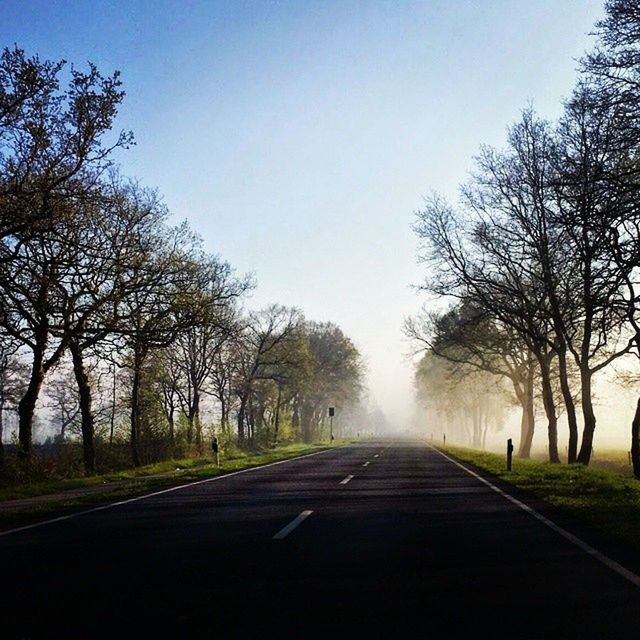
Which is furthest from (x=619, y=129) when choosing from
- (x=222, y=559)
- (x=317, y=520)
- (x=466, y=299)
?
(x=466, y=299)

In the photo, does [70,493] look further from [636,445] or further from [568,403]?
[568,403]

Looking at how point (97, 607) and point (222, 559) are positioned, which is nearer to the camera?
point (97, 607)

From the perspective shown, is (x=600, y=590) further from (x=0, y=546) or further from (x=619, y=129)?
(x=619, y=129)

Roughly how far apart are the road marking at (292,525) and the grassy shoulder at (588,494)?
14.3 feet

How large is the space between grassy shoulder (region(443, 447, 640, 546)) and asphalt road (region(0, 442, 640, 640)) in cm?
97

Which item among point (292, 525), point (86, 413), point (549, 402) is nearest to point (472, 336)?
point (549, 402)

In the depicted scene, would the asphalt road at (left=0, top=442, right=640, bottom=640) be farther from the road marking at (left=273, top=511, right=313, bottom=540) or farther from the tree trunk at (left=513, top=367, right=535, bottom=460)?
the tree trunk at (left=513, top=367, right=535, bottom=460)

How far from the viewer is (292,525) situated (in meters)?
10.3

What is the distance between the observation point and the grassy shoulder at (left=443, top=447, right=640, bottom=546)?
34.4 feet

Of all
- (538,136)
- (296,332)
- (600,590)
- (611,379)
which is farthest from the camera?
(296,332)

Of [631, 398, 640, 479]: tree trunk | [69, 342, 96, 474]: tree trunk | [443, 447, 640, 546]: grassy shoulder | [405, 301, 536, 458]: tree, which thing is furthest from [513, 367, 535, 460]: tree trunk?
[69, 342, 96, 474]: tree trunk

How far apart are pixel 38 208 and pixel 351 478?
36.6ft

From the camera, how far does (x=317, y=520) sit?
1093 cm

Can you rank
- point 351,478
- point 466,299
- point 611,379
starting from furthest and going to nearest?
1. point 611,379
2. point 466,299
3. point 351,478
